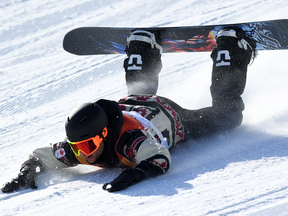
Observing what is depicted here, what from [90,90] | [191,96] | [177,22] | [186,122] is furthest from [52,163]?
[177,22]

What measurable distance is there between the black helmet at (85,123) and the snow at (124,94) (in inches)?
13.8

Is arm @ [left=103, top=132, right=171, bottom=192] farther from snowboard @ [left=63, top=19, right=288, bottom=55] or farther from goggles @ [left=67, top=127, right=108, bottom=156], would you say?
snowboard @ [left=63, top=19, right=288, bottom=55]

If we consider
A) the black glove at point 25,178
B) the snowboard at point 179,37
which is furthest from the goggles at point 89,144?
the snowboard at point 179,37

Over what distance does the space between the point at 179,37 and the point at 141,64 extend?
0.78m

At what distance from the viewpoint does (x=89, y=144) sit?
2.38m

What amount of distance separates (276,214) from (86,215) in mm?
925

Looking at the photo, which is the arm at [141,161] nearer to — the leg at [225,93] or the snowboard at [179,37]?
the leg at [225,93]

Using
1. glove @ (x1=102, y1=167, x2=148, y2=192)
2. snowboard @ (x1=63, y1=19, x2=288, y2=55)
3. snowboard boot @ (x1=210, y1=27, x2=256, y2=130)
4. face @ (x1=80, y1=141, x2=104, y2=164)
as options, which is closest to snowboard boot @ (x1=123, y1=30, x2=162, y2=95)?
snowboard @ (x1=63, y1=19, x2=288, y2=55)

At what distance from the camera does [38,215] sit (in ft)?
6.70

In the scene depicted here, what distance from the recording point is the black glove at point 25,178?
100 inches

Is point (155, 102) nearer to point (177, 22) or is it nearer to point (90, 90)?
point (90, 90)

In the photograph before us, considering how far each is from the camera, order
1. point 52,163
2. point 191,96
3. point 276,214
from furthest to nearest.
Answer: point 191,96 < point 52,163 < point 276,214

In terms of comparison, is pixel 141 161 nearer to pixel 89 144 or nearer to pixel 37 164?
pixel 89 144

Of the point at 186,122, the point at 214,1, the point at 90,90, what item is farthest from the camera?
the point at 214,1
